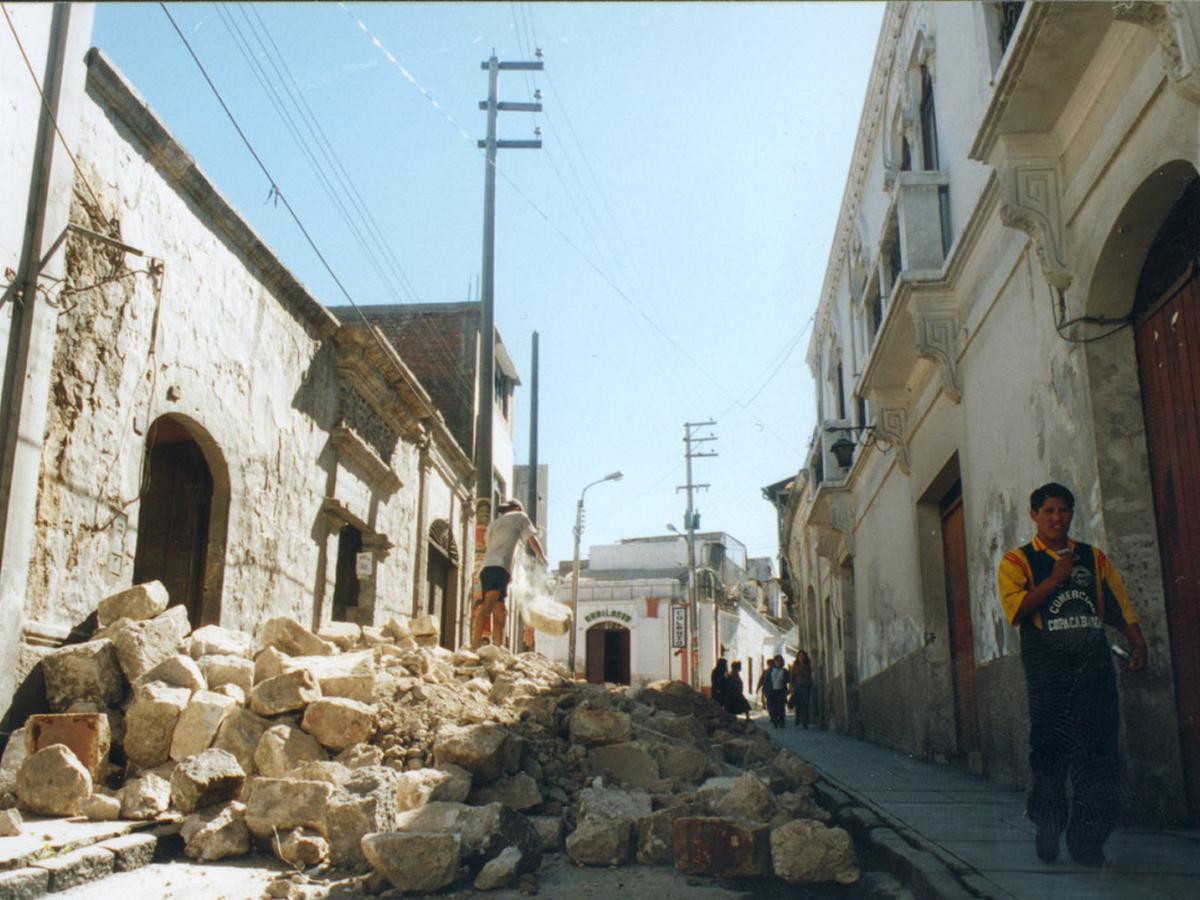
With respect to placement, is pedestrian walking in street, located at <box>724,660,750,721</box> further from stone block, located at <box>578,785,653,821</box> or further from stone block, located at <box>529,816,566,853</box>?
stone block, located at <box>529,816,566,853</box>

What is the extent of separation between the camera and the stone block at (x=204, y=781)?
562cm

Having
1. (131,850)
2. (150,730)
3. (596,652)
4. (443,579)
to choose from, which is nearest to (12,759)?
(150,730)

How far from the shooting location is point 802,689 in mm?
21734

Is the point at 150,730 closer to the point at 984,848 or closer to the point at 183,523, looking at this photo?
the point at 183,523

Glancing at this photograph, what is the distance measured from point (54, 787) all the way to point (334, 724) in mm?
1545

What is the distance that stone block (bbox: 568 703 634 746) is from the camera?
740 cm

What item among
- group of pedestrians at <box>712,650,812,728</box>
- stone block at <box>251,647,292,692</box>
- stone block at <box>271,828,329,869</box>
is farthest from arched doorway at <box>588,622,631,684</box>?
stone block at <box>271,828,329,869</box>

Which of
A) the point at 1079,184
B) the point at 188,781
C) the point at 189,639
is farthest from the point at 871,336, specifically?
the point at 188,781

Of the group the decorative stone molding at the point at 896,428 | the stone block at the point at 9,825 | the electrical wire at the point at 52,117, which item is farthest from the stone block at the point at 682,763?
the electrical wire at the point at 52,117

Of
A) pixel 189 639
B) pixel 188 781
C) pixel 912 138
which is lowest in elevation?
pixel 188 781

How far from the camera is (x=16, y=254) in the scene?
22.0 feet

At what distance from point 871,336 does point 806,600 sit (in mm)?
13073

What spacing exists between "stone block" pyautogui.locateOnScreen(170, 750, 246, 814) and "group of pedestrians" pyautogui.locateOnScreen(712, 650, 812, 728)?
46.4 ft

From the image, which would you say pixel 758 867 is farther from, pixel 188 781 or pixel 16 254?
pixel 16 254
